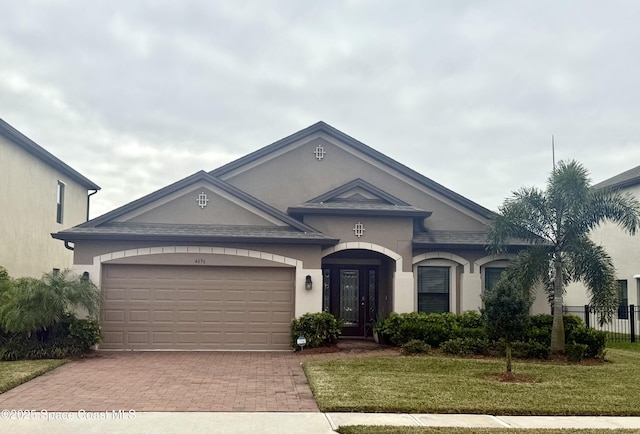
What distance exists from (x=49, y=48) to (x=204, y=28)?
4023 mm

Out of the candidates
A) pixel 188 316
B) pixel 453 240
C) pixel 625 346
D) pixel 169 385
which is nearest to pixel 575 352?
pixel 453 240

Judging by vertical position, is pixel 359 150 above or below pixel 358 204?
above

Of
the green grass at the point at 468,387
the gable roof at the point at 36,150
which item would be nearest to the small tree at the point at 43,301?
the green grass at the point at 468,387

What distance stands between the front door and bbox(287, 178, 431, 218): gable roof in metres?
2.21

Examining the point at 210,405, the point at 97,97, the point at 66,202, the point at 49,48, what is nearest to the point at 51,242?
the point at 66,202

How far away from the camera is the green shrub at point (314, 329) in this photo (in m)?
14.2

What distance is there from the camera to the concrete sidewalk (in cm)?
697

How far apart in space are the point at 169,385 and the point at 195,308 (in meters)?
4.82

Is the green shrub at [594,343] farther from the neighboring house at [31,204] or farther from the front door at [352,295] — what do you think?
the neighboring house at [31,204]

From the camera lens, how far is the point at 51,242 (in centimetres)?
2150

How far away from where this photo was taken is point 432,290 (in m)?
16.5

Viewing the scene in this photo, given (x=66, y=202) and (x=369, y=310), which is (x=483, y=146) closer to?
(x=369, y=310)

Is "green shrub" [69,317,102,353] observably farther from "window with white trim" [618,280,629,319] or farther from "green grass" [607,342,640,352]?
"window with white trim" [618,280,629,319]

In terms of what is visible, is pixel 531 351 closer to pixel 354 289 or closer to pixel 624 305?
pixel 354 289
